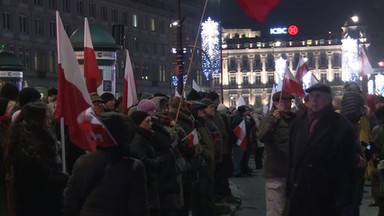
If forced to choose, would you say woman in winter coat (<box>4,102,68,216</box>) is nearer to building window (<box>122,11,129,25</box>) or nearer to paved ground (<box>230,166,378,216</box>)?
paved ground (<box>230,166,378,216</box>)

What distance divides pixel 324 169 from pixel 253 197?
9354mm

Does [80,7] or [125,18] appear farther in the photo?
[125,18]

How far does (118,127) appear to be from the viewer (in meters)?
6.24

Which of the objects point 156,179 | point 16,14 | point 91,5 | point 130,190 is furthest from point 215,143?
point 91,5

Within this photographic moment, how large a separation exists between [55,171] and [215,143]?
5.80 metres

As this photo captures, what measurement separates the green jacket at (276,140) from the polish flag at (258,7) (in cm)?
137

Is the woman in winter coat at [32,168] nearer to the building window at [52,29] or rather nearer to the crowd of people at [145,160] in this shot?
the crowd of people at [145,160]

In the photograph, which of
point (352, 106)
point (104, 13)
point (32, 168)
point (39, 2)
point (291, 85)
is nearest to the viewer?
point (32, 168)

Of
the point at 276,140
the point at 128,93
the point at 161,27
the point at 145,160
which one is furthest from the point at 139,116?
the point at 161,27

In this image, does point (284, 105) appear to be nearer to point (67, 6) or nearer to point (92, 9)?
point (67, 6)

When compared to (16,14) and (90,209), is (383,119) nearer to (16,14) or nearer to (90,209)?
(90,209)

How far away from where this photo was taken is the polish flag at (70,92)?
24.4 feet

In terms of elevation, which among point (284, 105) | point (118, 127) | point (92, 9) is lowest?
point (118, 127)

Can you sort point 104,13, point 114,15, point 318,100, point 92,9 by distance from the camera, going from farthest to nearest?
point 114,15, point 104,13, point 92,9, point 318,100
